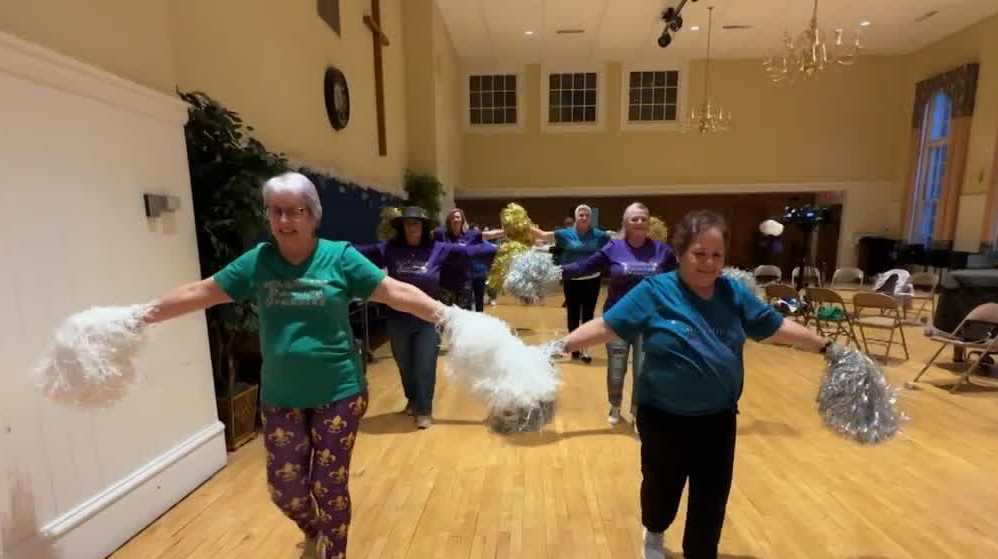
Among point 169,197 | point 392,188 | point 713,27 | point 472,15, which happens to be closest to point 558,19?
point 472,15

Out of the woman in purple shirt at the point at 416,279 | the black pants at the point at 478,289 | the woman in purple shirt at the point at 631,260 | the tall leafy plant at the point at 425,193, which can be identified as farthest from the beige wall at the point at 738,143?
the woman in purple shirt at the point at 631,260

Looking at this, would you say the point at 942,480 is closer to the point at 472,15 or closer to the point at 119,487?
the point at 119,487

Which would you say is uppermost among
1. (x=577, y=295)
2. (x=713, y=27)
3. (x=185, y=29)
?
(x=713, y=27)

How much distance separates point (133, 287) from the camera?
97.7 inches

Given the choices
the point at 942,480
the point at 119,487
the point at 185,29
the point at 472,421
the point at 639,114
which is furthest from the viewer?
the point at 639,114

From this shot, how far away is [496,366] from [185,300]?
3.47 ft

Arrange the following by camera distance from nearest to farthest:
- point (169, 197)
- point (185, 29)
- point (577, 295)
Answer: point (169, 197) < point (185, 29) < point (577, 295)

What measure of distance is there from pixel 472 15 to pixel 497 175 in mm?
4020

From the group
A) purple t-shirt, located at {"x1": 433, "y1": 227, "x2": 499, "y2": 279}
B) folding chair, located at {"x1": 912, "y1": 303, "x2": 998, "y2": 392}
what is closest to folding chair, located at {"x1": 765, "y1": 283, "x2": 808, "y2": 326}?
folding chair, located at {"x1": 912, "y1": 303, "x2": 998, "y2": 392}

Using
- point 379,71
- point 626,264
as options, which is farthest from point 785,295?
point 379,71

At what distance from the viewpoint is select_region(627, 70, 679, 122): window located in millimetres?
12961

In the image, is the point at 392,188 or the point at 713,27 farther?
the point at 713,27

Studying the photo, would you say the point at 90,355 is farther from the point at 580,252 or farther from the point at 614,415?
the point at 580,252

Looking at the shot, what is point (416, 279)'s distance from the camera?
141 inches
